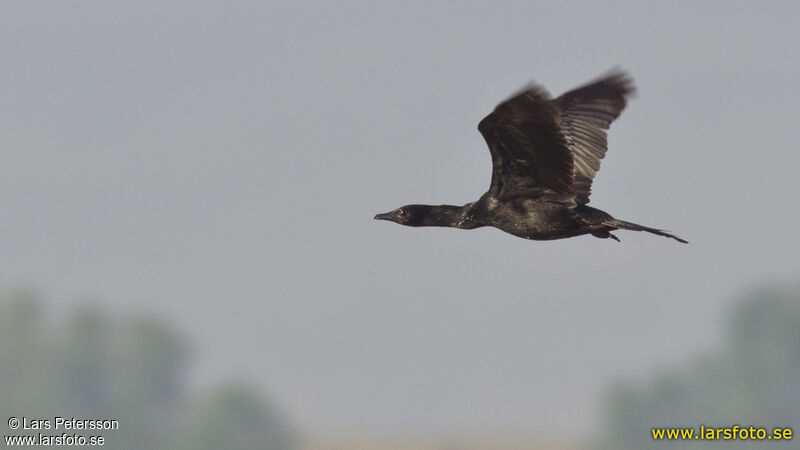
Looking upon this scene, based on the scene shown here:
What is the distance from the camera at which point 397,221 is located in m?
13.2

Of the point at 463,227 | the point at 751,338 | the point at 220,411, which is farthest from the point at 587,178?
the point at 751,338

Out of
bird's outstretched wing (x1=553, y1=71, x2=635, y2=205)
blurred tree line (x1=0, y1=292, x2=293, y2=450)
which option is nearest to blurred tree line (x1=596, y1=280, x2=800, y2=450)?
blurred tree line (x1=0, y1=292, x2=293, y2=450)

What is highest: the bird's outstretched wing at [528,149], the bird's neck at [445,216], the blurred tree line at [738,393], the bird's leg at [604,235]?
the bird's outstretched wing at [528,149]

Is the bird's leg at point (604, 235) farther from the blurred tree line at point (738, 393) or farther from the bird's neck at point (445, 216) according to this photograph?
Answer: the blurred tree line at point (738, 393)

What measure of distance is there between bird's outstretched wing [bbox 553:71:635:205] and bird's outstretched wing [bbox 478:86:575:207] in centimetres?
148

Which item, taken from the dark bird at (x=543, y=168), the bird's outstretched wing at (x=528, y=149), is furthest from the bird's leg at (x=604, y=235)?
the bird's outstretched wing at (x=528, y=149)

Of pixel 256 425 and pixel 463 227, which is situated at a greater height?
pixel 463 227

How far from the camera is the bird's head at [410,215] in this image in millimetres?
13164

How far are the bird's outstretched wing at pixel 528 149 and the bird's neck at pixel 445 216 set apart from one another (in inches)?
22.4

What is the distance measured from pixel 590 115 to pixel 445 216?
1878 mm

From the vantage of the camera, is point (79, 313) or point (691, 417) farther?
point (79, 313)

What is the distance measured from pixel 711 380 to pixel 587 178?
8640cm

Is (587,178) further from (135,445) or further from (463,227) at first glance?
(135,445)

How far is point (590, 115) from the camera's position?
13.7 metres
